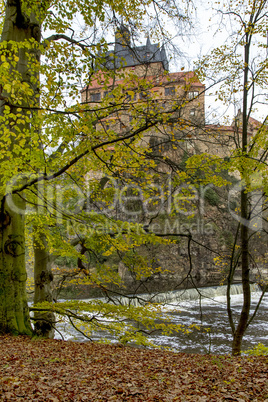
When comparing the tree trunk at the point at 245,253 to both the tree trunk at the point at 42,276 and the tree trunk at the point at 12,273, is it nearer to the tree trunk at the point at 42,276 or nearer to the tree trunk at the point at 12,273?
the tree trunk at the point at 42,276

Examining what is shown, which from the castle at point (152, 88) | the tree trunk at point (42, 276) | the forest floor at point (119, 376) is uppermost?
the castle at point (152, 88)

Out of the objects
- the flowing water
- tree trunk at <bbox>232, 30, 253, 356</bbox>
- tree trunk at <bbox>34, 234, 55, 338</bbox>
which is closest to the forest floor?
tree trunk at <bbox>34, 234, 55, 338</bbox>

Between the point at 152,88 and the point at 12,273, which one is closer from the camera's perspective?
the point at 152,88

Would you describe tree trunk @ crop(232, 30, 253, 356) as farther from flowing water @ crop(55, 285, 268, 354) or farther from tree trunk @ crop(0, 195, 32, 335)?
tree trunk @ crop(0, 195, 32, 335)

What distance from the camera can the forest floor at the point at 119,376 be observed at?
2.78 m

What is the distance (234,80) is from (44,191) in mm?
5894

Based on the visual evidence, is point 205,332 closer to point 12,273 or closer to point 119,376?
point 12,273

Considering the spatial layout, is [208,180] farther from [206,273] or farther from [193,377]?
[206,273]

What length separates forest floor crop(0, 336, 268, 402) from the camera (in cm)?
278

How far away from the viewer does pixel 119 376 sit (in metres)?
3.46

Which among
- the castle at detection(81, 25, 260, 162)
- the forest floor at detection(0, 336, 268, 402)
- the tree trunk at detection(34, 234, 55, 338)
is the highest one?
the castle at detection(81, 25, 260, 162)

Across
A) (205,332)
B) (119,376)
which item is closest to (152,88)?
(119,376)

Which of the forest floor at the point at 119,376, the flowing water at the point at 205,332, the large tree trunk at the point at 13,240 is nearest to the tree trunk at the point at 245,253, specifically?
the flowing water at the point at 205,332

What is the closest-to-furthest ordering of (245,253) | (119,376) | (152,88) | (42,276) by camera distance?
(119,376) < (152,88) < (42,276) < (245,253)
